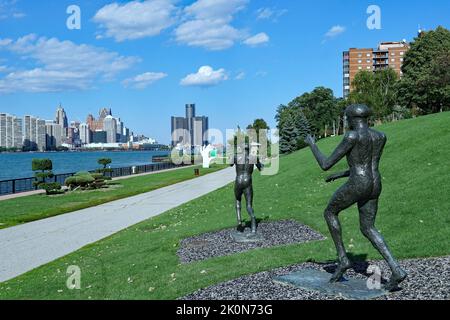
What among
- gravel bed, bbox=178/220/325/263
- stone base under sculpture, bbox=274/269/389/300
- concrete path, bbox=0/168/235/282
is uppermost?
stone base under sculpture, bbox=274/269/389/300

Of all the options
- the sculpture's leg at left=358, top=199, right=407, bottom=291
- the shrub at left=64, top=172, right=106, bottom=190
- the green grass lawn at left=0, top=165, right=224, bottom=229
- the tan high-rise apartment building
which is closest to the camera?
the sculpture's leg at left=358, top=199, right=407, bottom=291

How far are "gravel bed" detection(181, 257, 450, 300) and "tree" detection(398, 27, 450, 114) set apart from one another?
42330 millimetres

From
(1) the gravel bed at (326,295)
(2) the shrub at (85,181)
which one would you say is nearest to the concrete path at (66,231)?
(1) the gravel bed at (326,295)

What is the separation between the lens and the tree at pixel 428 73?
4597cm

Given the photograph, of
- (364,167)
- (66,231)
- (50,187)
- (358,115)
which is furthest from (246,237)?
(50,187)

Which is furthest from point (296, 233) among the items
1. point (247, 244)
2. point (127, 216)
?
point (127, 216)

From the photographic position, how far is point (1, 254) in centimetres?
1312

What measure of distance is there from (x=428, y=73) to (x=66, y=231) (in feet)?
142

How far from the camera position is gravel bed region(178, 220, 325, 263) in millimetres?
10547

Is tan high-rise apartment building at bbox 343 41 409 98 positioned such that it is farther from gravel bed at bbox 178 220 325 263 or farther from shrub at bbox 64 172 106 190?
gravel bed at bbox 178 220 325 263

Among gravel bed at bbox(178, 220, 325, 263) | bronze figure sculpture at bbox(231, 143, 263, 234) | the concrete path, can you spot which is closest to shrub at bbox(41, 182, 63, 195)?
the concrete path

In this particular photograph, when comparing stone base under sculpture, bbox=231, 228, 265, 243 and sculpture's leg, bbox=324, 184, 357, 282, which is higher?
sculpture's leg, bbox=324, 184, 357, 282

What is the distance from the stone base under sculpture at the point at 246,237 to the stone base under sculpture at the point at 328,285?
11.4 ft
